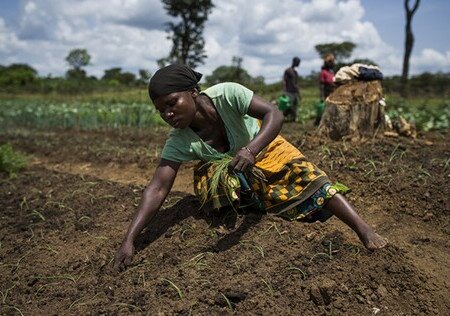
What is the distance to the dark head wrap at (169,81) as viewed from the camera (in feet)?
8.85

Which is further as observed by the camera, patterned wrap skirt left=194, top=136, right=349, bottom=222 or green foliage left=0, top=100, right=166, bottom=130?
green foliage left=0, top=100, right=166, bottom=130

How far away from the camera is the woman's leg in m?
2.65

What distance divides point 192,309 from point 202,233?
3.02 feet

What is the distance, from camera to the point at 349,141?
5.25 meters

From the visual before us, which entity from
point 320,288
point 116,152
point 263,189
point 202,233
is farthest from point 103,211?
Result: point 116,152

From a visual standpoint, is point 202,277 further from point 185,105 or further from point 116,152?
point 116,152

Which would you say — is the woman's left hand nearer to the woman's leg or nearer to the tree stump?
the woman's leg

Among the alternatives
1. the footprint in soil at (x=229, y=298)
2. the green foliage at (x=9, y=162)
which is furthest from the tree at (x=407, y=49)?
the footprint in soil at (x=229, y=298)

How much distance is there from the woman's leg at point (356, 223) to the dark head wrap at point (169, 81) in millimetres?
1169

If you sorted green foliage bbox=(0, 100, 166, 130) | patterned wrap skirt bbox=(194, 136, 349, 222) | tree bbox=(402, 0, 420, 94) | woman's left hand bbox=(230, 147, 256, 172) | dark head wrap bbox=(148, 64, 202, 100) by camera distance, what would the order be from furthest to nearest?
1. tree bbox=(402, 0, 420, 94)
2. green foliage bbox=(0, 100, 166, 130)
3. patterned wrap skirt bbox=(194, 136, 349, 222)
4. dark head wrap bbox=(148, 64, 202, 100)
5. woman's left hand bbox=(230, 147, 256, 172)

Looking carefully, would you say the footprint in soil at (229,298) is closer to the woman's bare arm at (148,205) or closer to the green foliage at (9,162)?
the woman's bare arm at (148,205)

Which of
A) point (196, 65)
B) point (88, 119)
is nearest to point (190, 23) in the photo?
point (196, 65)

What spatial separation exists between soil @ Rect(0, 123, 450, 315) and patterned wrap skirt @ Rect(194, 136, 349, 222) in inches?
4.5

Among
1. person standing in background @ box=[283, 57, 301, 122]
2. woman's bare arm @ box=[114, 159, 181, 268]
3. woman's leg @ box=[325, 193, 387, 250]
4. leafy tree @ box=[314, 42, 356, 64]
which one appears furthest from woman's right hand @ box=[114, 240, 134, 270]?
leafy tree @ box=[314, 42, 356, 64]
